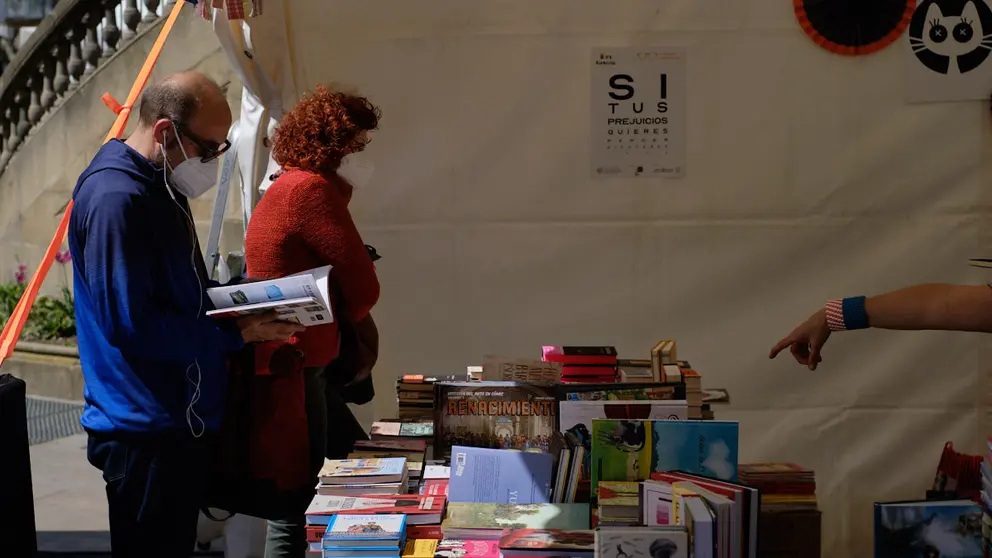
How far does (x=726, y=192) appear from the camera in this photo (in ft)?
12.5

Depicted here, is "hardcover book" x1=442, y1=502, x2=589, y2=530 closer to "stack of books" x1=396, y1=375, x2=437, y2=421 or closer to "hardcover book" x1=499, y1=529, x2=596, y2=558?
"hardcover book" x1=499, y1=529, x2=596, y2=558

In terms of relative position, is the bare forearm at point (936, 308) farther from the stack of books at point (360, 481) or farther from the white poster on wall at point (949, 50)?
the white poster on wall at point (949, 50)

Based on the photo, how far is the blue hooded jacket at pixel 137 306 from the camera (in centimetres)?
213

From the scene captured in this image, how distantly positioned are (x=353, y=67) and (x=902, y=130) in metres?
2.19

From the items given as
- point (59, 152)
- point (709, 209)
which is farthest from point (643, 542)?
point (59, 152)

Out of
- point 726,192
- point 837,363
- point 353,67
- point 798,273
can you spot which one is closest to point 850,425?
point 837,363

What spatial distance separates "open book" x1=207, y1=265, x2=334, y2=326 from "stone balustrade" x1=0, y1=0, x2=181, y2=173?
530cm

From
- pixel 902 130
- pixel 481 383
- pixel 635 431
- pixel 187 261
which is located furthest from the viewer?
pixel 902 130

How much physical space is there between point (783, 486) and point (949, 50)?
2075 millimetres

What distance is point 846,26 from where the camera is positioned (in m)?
3.72

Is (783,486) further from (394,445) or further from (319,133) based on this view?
(319,133)

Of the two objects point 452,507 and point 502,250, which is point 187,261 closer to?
point 452,507

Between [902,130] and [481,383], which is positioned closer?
[481,383]

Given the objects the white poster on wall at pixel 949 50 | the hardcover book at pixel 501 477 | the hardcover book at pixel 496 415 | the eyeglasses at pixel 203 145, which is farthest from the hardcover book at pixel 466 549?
the white poster on wall at pixel 949 50
